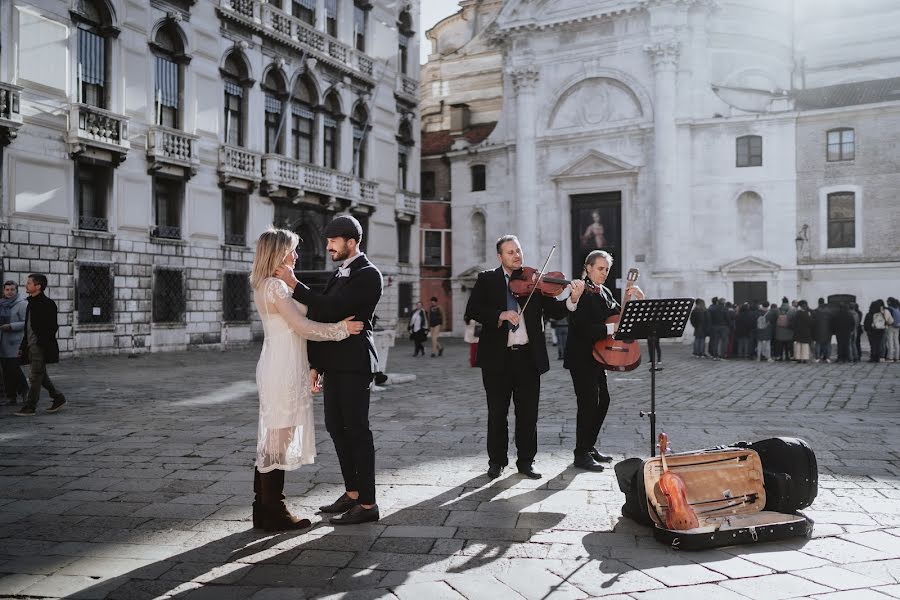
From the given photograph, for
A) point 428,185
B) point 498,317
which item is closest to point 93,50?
point 498,317

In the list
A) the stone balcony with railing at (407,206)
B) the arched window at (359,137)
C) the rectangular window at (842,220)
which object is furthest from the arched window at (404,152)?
the rectangular window at (842,220)

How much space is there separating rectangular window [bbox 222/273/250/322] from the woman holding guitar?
19.9 m

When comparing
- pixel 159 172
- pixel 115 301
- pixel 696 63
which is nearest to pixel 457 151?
pixel 696 63

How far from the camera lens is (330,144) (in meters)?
30.9

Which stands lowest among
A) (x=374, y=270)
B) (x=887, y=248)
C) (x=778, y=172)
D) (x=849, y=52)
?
(x=374, y=270)

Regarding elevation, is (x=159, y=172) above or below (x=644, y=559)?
above

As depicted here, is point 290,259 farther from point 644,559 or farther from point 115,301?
point 115,301

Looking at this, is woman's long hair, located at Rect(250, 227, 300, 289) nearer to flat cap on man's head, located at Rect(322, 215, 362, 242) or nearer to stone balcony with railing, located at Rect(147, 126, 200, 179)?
flat cap on man's head, located at Rect(322, 215, 362, 242)

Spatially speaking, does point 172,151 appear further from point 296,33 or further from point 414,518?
point 414,518

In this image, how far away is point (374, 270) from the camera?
530 cm

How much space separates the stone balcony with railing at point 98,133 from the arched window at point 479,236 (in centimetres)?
2029

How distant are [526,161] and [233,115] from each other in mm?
15024

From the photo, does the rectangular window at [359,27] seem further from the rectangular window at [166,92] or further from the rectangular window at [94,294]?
the rectangular window at [94,294]

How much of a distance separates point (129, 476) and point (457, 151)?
3379 cm
